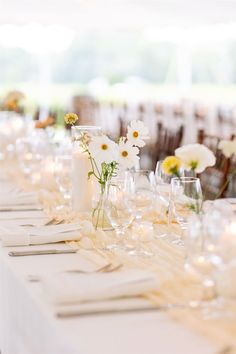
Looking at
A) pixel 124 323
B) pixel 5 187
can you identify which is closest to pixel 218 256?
pixel 124 323

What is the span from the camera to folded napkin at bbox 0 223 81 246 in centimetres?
256

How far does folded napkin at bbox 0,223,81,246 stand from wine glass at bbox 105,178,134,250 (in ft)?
0.50

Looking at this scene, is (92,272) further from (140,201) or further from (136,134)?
(136,134)

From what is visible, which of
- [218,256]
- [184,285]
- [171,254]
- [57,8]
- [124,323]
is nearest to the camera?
[124,323]

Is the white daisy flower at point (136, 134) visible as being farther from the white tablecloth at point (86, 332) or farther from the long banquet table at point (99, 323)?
the white tablecloth at point (86, 332)

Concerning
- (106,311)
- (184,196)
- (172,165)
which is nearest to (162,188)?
(184,196)

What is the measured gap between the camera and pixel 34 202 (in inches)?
134

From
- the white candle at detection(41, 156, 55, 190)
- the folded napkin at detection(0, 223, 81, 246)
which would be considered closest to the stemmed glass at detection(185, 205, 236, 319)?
the folded napkin at detection(0, 223, 81, 246)

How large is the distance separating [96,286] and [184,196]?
0.61 metres

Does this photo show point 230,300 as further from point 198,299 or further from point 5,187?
point 5,187

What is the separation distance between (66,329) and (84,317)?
0.27 feet

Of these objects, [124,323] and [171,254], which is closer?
[124,323]

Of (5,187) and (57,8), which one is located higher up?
(57,8)

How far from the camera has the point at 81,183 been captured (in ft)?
10.5
